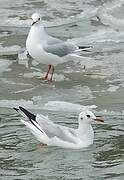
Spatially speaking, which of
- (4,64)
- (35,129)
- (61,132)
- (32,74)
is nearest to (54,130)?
(61,132)

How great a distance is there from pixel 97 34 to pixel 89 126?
16.9 ft

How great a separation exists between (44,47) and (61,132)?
9.06ft

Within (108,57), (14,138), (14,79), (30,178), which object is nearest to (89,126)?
(14,138)

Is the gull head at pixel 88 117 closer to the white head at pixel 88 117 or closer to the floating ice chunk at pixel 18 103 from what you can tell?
the white head at pixel 88 117

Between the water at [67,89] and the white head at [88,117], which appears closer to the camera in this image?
the water at [67,89]

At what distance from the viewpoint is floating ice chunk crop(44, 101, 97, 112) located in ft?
27.8

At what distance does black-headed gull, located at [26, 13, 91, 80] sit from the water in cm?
30

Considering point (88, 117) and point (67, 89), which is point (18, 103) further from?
point (88, 117)

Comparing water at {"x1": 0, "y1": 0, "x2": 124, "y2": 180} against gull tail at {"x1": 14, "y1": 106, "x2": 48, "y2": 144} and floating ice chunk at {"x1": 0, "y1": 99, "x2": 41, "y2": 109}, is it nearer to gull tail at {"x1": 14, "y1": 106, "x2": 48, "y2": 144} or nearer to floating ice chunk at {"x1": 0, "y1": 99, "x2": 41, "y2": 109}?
floating ice chunk at {"x1": 0, "y1": 99, "x2": 41, "y2": 109}

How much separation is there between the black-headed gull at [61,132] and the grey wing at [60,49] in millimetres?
2614

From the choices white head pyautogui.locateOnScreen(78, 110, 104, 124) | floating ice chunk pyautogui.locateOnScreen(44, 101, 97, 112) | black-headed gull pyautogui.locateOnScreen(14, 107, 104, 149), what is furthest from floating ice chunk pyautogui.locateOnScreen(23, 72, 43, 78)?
white head pyautogui.locateOnScreen(78, 110, 104, 124)

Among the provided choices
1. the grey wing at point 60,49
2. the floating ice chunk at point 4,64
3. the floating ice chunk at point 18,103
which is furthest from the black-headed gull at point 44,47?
the floating ice chunk at point 18,103

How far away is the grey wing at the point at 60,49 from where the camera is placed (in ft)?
32.2

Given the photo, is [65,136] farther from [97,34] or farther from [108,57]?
[97,34]
